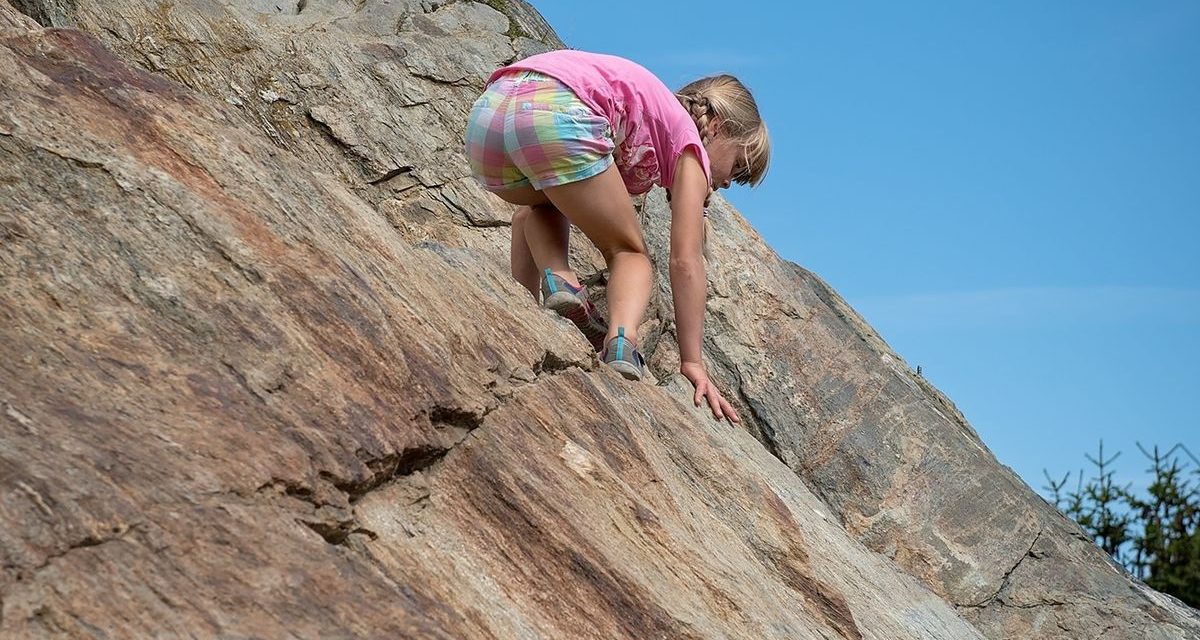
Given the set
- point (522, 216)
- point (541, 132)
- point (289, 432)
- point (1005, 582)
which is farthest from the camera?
point (1005, 582)

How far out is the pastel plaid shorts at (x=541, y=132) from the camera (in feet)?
20.2

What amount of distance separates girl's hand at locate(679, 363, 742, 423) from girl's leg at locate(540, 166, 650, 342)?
1.21ft

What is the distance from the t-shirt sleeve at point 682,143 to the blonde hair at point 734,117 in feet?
0.68

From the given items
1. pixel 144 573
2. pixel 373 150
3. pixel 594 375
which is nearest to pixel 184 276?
pixel 144 573

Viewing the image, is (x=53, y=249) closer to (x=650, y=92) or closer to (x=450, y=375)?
(x=450, y=375)

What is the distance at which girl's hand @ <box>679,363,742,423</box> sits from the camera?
256 inches

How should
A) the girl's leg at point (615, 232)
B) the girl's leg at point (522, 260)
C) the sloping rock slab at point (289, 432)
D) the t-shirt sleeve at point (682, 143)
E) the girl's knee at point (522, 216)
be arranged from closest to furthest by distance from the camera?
1. the sloping rock slab at point (289, 432)
2. the girl's leg at point (615, 232)
3. the t-shirt sleeve at point (682, 143)
4. the girl's knee at point (522, 216)
5. the girl's leg at point (522, 260)

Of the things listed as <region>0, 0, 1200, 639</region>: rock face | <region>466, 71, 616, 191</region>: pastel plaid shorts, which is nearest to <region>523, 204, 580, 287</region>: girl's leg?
<region>466, 71, 616, 191</region>: pastel plaid shorts

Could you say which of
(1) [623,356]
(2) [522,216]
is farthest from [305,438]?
(2) [522,216]

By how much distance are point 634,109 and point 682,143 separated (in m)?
0.28

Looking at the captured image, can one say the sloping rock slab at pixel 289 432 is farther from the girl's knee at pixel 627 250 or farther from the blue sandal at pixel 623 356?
the girl's knee at pixel 627 250

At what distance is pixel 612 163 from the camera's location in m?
6.27

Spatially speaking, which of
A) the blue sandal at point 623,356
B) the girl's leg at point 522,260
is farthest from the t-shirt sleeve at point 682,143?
the girl's leg at point 522,260

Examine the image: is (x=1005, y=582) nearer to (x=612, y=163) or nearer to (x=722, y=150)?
(x=722, y=150)
